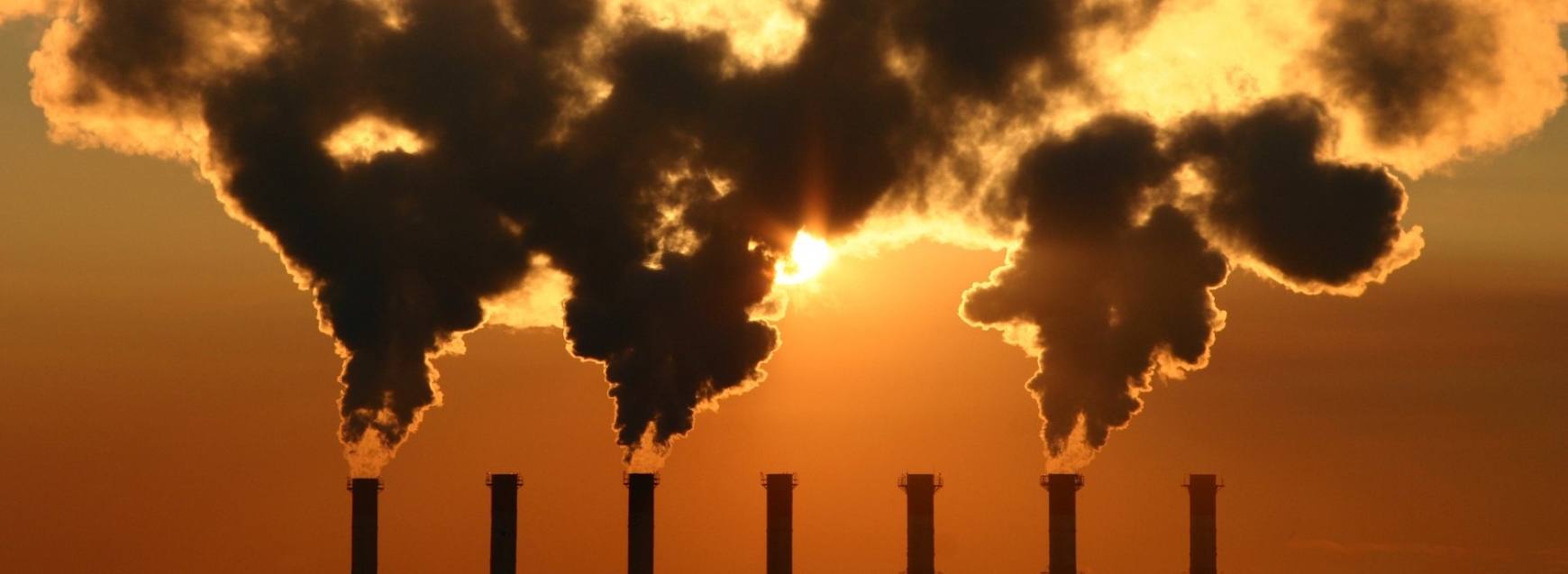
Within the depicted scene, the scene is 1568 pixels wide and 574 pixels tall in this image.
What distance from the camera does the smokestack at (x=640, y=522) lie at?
163625 mm

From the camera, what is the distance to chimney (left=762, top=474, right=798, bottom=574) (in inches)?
6486

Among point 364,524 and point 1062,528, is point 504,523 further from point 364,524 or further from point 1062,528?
point 1062,528

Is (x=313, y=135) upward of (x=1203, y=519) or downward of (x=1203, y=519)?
upward

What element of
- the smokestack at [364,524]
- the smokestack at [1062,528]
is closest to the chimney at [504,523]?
the smokestack at [364,524]

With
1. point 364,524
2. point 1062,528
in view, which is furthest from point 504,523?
point 1062,528

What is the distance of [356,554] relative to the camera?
164m

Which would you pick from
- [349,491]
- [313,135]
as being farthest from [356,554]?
[313,135]

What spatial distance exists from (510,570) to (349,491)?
501cm

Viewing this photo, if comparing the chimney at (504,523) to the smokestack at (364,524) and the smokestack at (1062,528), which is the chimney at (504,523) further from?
the smokestack at (1062,528)

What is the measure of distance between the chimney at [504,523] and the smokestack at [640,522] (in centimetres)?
343

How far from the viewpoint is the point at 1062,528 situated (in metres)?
165

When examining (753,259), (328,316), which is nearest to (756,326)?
(753,259)

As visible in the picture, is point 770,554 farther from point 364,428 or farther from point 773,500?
point 364,428

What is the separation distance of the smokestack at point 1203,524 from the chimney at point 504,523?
19.2 metres
